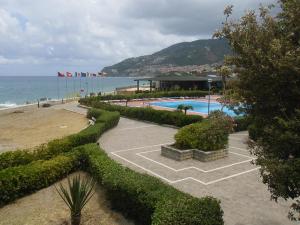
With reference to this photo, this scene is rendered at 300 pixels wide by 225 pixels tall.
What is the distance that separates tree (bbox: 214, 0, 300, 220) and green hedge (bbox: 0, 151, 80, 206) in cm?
898

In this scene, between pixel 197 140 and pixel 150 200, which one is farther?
pixel 197 140

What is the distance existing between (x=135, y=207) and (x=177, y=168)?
6.09 m

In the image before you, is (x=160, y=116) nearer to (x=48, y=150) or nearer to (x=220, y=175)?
(x=48, y=150)

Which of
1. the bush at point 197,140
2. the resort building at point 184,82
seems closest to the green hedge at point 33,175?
the bush at point 197,140

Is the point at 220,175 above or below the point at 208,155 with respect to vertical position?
below

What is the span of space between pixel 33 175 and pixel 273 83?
9940mm

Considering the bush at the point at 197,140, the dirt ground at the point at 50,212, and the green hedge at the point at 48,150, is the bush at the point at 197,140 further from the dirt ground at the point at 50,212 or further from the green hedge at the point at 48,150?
the dirt ground at the point at 50,212

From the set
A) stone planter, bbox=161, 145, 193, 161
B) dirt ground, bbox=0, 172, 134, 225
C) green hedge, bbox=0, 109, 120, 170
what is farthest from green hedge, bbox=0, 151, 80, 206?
stone planter, bbox=161, 145, 193, 161

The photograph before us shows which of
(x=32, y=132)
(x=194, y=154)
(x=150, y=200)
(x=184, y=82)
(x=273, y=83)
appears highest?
(x=273, y=83)

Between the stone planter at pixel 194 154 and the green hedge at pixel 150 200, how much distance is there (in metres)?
4.86

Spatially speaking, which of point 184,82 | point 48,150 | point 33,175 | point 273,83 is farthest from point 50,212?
point 184,82

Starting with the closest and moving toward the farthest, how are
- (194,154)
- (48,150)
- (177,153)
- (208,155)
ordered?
1. (48,150)
2. (208,155)
3. (177,153)
4. (194,154)

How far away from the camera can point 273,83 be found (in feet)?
20.0

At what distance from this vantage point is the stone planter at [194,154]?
16875 millimetres
